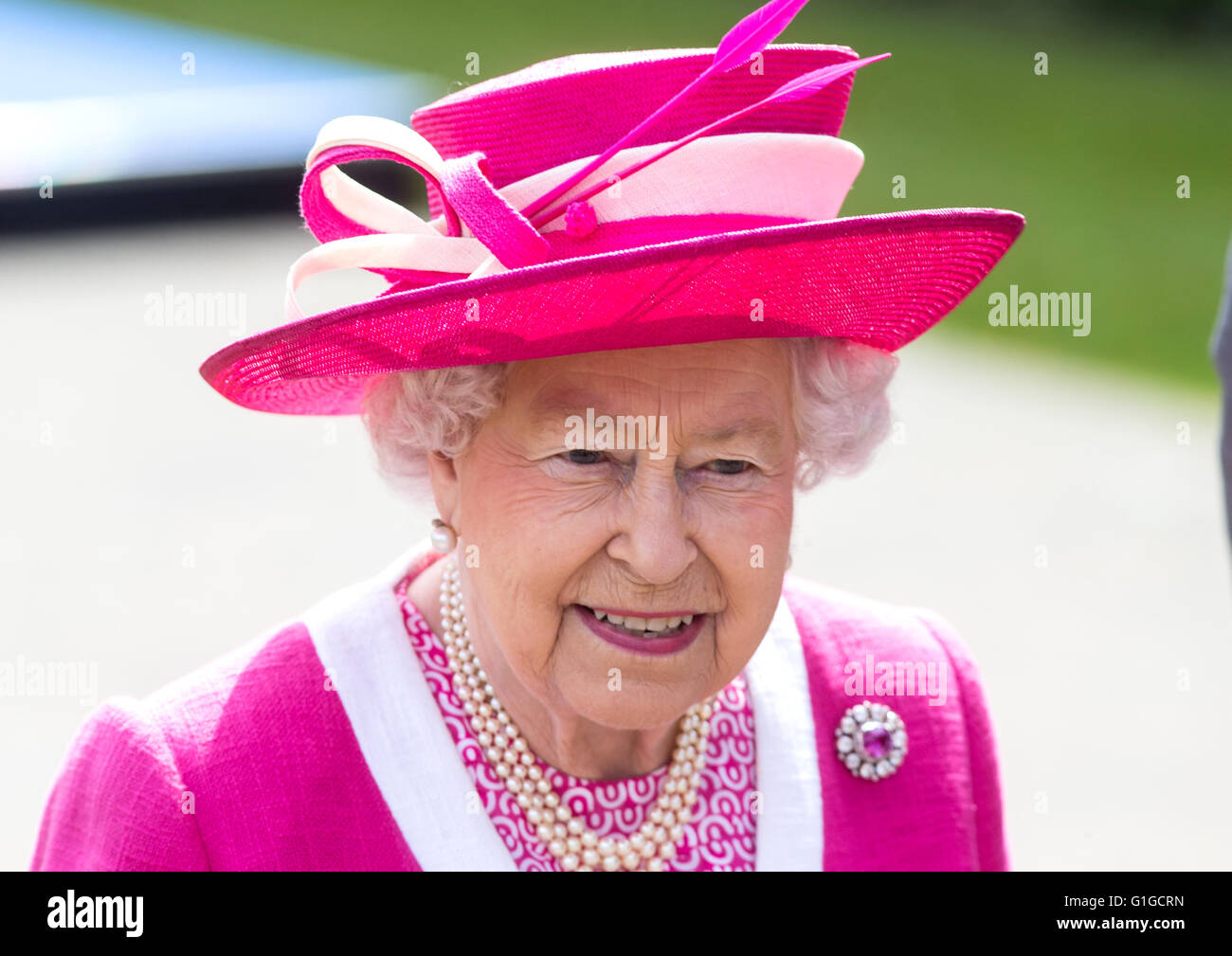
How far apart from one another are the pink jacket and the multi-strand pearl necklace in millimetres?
70

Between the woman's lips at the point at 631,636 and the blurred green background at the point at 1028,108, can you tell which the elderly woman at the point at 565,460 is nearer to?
the woman's lips at the point at 631,636

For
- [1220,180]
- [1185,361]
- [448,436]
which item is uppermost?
[1220,180]

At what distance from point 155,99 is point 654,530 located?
30.4 ft

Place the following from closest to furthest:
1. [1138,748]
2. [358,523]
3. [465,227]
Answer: [465,227], [1138,748], [358,523]

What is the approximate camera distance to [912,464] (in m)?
8.16

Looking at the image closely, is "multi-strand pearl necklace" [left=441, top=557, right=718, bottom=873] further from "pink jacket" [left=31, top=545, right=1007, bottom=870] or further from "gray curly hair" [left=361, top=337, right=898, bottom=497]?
"gray curly hair" [left=361, top=337, right=898, bottom=497]

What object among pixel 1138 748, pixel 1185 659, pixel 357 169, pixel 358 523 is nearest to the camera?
pixel 1138 748

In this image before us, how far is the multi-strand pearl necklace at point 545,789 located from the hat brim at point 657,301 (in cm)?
45

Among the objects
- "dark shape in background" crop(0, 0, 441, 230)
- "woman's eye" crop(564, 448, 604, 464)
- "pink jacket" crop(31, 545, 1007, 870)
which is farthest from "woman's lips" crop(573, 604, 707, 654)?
"dark shape in background" crop(0, 0, 441, 230)

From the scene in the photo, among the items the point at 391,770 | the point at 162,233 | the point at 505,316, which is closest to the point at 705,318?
the point at 505,316

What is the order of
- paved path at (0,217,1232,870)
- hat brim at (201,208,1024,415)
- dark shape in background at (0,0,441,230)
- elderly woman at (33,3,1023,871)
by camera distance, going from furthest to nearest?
dark shape in background at (0,0,441,230) → paved path at (0,217,1232,870) → elderly woman at (33,3,1023,871) → hat brim at (201,208,1024,415)

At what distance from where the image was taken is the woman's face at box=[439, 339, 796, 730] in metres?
2.21

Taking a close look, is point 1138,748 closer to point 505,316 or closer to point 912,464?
point 912,464

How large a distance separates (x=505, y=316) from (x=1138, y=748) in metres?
4.44
